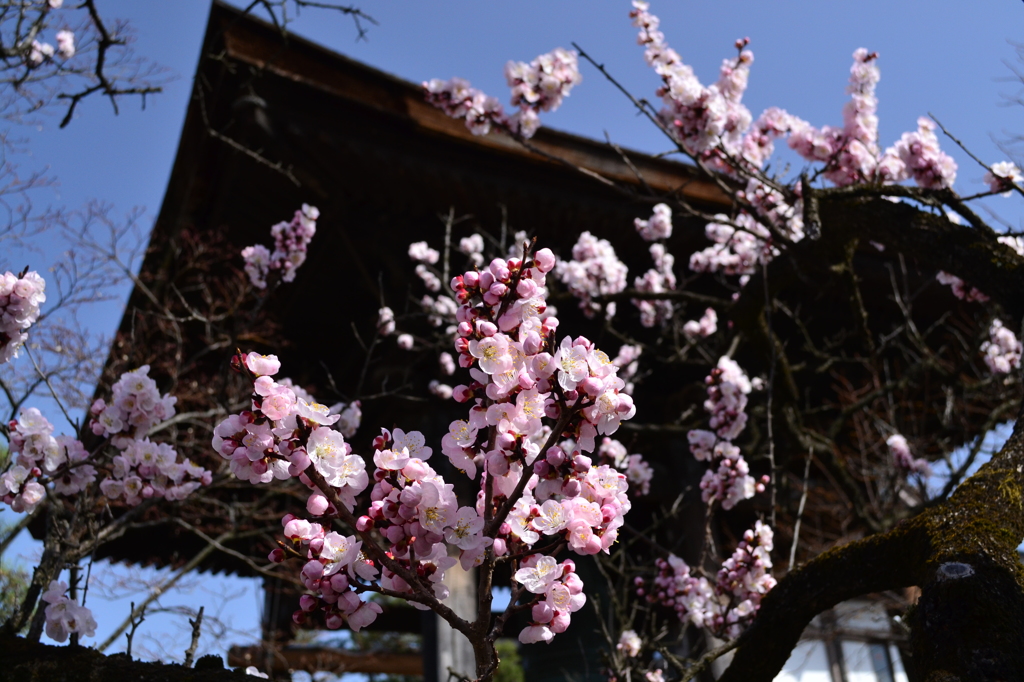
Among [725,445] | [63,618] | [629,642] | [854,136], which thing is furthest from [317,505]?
[854,136]

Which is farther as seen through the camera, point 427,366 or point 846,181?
point 427,366

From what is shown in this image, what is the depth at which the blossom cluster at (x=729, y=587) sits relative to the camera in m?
3.47

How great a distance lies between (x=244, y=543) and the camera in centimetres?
812

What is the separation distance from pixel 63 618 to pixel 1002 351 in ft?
23.3

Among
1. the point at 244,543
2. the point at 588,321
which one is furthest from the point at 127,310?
the point at 588,321

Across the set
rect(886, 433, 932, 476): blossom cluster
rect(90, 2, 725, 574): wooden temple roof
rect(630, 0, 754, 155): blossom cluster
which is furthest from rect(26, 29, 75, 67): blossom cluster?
rect(886, 433, 932, 476): blossom cluster

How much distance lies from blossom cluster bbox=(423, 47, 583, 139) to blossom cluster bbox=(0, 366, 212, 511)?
276cm

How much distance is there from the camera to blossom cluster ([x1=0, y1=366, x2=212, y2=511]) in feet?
8.76

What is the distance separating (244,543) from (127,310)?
330 centimetres

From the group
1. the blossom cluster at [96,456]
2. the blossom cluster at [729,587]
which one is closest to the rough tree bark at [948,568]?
the blossom cluster at [729,587]

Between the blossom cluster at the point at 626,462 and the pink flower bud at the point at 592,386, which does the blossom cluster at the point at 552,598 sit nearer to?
the pink flower bud at the point at 592,386

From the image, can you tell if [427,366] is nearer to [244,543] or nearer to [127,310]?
[127,310]

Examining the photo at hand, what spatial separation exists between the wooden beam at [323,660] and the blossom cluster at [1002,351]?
6.64 meters

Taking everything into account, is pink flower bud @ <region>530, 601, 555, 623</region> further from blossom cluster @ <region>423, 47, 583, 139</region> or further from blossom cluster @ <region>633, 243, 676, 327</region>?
blossom cluster @ <region>633, 243, 676, 327</region>
